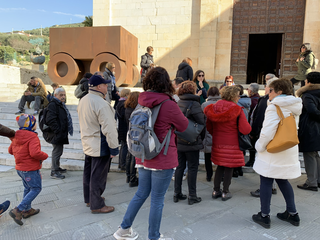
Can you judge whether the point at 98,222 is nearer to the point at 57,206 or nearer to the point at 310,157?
the point at 57,206

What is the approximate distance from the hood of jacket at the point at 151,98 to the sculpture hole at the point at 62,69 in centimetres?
854

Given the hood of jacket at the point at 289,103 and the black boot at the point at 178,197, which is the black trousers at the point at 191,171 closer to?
the black boot at the point at 178,197

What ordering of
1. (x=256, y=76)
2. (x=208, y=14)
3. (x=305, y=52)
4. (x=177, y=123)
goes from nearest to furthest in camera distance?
(x=177, y=123), (x=305, y=52), (x=208, y=14), (x=256, y=76)

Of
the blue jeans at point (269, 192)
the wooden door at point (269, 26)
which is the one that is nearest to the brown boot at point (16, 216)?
the blue jeans at point (269, 192)

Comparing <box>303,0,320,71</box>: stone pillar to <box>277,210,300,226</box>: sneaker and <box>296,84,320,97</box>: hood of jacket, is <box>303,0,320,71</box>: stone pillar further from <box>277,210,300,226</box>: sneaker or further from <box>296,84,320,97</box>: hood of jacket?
<box>277,210,300,226</box>: sneaker

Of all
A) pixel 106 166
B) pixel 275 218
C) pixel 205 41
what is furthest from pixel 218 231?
pixel 205 41

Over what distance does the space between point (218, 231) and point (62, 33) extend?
31.6ft

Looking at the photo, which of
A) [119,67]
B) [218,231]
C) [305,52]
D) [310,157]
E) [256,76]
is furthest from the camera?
[256,76]

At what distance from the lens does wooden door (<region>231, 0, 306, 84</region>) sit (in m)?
11.8

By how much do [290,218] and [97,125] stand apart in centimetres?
278

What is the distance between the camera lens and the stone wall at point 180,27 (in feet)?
40.6

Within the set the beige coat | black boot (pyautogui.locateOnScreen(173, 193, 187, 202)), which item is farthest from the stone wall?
the beige coat

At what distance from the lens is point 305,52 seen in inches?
283

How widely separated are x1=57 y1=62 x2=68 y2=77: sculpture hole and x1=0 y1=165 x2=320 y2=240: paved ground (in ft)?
21.3
